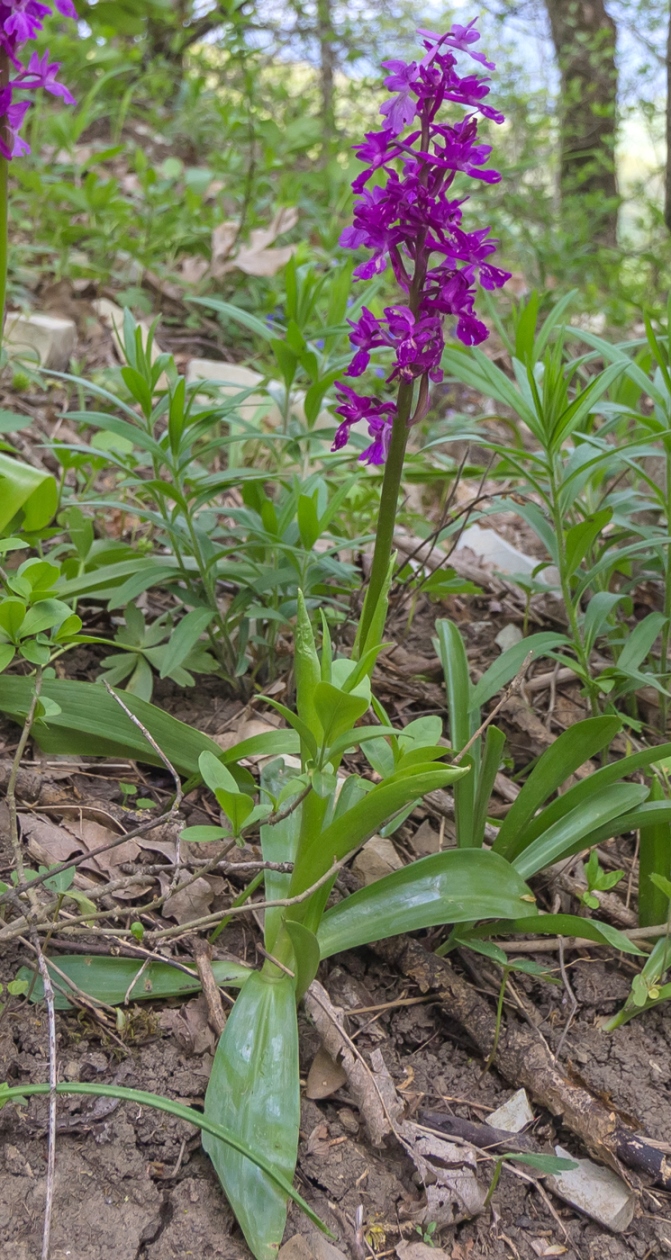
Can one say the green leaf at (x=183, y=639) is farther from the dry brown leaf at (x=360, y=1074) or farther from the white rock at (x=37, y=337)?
the white rock at (x=37, y=337)

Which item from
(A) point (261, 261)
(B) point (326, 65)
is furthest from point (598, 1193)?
(B) point (326, 65)

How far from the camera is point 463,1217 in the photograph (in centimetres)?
141

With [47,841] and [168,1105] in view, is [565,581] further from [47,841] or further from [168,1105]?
[168,1105]

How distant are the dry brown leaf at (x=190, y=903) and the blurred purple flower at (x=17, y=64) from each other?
1.56m

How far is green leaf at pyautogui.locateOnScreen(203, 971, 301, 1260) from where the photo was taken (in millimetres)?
1270

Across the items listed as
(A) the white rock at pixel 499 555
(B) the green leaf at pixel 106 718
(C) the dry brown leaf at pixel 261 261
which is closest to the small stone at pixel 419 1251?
(B) the green leaf at pixel 106 718

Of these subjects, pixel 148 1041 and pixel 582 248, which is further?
pixel 582 248

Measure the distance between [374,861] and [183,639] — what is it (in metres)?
0.61

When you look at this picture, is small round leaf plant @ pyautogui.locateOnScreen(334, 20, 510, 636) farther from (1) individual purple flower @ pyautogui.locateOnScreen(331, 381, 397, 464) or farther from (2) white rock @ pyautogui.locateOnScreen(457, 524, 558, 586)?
(2) white rock @ pyautogui.locateOnScreen(457, 524, 558, 586)

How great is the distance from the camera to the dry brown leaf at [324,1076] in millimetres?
1535

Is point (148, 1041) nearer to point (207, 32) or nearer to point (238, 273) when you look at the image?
point (238, 273)

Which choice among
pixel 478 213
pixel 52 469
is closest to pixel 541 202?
pixel 478 213

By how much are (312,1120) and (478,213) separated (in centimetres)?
544

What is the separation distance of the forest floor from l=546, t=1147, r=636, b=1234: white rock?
0.02 m
